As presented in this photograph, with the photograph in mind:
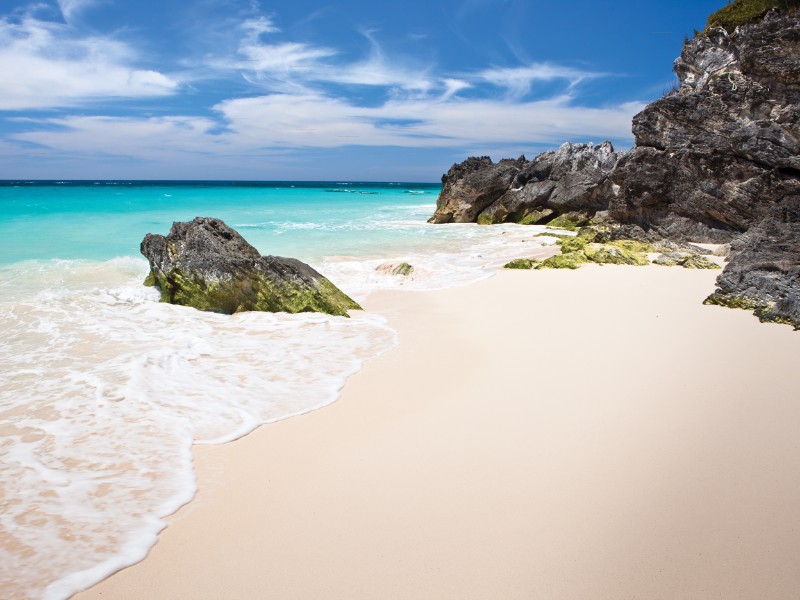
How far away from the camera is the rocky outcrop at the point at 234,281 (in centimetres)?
720

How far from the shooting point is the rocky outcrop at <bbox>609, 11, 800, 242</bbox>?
12.3 meters

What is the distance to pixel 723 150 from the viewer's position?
1307 cm

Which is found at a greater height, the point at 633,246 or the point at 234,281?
the point at 633,246

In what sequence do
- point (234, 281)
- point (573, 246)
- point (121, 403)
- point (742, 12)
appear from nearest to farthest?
point (121, 403) → point (234, 281) → point (573, 246) → point (742, 12)

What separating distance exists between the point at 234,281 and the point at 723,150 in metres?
12.3

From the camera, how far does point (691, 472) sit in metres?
3.02

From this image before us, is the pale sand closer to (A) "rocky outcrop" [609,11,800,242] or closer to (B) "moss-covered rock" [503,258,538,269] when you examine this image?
(B) "moss-covered rock" [503,258,538,269]

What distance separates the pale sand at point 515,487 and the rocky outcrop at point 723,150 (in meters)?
9.15

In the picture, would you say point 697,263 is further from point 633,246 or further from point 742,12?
point 742,12

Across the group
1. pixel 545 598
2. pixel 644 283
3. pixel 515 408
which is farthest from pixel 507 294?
pixel 545 598

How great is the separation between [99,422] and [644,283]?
8149 millimetres

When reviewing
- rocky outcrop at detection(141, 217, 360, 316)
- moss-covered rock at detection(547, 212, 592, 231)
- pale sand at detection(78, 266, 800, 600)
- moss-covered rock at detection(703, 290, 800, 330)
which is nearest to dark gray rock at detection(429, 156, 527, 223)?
moss-covered rock at detection(547, 212, 592, 231)

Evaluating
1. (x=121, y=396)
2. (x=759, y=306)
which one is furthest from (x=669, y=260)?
(x=121, y=396)

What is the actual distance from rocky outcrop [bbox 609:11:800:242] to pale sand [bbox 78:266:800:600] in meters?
9.15
